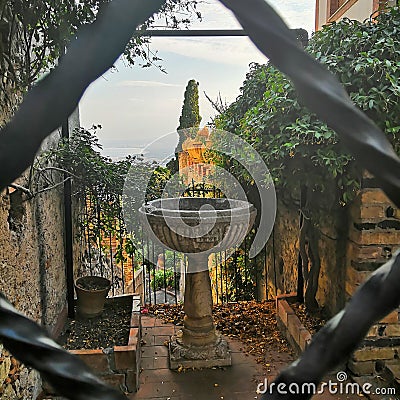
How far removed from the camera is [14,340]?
25cm

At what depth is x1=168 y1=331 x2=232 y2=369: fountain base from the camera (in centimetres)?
300

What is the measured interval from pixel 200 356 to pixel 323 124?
1.80m

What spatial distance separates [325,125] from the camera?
2008 mm

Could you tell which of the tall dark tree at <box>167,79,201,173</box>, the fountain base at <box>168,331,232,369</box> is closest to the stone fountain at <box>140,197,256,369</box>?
the fountain base at <box>168,331,232,369</box>

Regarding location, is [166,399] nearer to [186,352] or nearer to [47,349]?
[186,352]

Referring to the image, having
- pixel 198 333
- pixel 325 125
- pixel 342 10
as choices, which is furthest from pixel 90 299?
pixel 342 10

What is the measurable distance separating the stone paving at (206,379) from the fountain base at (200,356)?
4 cm

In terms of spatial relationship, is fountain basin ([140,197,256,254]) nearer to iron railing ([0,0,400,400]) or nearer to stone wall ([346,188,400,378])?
stone wall ([346,188,400,378])

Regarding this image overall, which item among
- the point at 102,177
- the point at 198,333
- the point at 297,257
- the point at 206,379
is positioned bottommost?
the point at 206,379

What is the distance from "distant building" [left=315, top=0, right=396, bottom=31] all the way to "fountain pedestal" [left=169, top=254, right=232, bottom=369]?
4.93 metres

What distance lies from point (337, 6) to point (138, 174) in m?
7.08

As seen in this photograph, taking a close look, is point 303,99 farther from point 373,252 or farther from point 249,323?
point 249,323

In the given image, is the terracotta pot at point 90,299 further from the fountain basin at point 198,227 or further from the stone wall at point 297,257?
the stone wall at point 297,257

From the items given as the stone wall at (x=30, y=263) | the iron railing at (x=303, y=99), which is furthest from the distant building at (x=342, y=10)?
the iron railing at (x=303, y=99)
